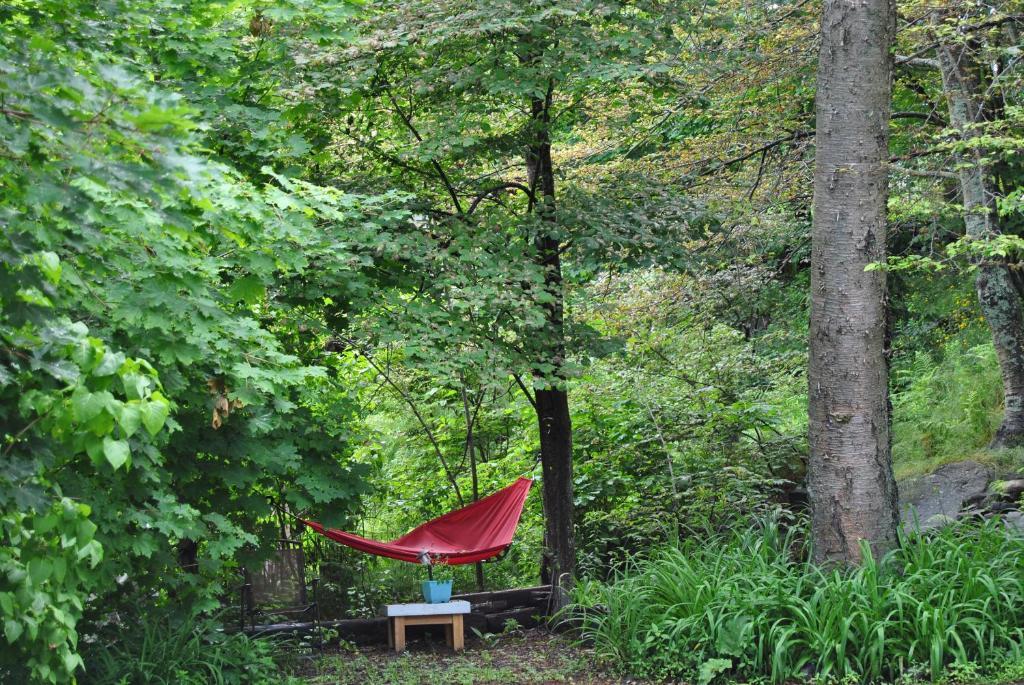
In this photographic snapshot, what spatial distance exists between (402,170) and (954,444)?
5.47 meters

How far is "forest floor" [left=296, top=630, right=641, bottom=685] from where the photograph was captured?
5.49 meters

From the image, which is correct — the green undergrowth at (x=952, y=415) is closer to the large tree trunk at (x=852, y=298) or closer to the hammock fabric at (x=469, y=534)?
the large tree trunk at (x=852, y=298)

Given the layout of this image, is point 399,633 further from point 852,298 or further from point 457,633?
point 852,298

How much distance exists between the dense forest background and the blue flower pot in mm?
732

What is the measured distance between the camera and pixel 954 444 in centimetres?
894

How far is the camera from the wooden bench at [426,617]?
6402 millimetres

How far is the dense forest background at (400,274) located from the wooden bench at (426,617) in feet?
2.20

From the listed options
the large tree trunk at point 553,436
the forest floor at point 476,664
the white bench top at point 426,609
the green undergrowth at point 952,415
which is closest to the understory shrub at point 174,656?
the forest floor at point 476,664

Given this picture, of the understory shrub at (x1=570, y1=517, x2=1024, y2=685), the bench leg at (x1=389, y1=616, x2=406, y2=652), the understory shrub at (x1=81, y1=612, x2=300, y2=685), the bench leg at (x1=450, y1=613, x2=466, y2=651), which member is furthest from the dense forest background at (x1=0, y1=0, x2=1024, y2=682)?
the understory shrub at (x1=570, y1=517, x2=1024, y2=685)

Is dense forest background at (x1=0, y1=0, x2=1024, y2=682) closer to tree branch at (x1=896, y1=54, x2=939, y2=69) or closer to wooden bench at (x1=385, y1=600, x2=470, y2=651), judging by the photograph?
tree branch at (x1=896, y1=54, x2=939, y2=69)

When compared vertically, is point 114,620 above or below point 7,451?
below

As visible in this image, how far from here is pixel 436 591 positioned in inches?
256

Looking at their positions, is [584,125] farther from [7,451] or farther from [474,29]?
[7,451]

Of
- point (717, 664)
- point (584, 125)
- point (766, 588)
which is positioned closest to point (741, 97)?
point (584, 125)
